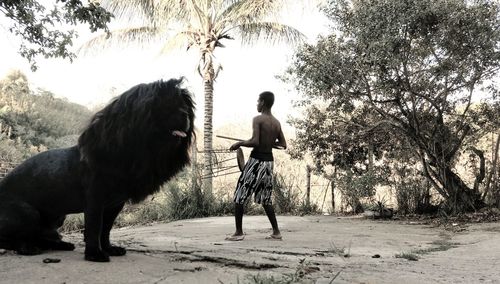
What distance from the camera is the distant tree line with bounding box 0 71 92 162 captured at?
1729 centimetres

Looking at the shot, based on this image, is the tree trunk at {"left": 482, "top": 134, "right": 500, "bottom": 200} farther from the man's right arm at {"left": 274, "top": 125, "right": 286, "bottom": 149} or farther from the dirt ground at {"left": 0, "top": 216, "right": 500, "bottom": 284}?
the man's right arm at {"left": 274, "top": 125, "right": 286, "bottom": 149}

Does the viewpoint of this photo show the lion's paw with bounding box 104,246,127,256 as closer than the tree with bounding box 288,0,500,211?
Yes

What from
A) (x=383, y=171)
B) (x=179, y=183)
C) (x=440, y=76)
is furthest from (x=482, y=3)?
(x=179, y=183)

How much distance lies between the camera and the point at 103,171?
3441 millimetres

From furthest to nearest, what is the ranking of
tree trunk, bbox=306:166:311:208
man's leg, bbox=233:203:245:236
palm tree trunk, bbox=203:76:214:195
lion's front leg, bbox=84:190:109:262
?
palm tree trunk, bbox=203:76:214:195
tree trunk, bbox=306:166:311:208
man's leg, bbox=233:203:245:236
lion's front leg, bbox=84:190:109:262

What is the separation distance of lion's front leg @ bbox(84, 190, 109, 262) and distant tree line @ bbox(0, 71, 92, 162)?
13.1 metres

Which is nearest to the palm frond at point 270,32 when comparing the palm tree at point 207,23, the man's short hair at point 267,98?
the palm tree at point 207,23

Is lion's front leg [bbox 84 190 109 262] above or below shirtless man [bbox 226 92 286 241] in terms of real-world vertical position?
below

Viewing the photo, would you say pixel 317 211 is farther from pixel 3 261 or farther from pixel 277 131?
pixel 3 261

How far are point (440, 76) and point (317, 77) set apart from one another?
8.70ft

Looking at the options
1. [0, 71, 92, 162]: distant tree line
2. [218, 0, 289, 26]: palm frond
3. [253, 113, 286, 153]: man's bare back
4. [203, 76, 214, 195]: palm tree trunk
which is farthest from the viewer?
[0, 71, 92, 162]: distant tree line

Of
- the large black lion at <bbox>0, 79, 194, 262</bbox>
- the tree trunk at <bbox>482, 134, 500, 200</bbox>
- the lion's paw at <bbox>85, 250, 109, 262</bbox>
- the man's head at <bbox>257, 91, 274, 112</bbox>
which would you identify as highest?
the man's head at <bbox>257, 91, 274, 112</bbox>

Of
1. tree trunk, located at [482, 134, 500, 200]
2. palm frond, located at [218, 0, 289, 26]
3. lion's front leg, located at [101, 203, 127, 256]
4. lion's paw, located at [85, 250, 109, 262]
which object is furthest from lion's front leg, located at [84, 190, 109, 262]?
palm frond, located at [218, 0, 289, 26]

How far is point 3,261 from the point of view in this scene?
3.39 meters
